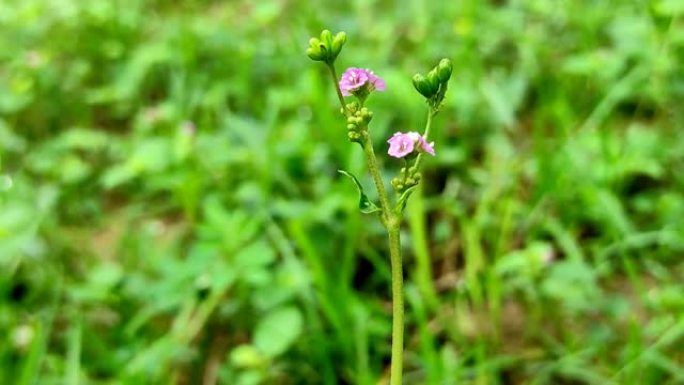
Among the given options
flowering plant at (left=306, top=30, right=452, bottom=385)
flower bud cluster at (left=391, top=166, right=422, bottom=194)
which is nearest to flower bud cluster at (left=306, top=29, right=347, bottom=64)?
flowering plant at (left=306, top=30, right=452, bottom=385)

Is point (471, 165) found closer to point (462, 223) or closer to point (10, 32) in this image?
point (462, 223)

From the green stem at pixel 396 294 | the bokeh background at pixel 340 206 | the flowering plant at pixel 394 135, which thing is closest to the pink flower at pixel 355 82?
the flowering plant at pixel 394 135

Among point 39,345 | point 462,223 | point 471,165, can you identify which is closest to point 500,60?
point 471,165

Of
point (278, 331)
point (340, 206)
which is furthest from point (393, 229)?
point (340, 206)

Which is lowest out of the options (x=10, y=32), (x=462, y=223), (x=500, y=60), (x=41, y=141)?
(x=462, y=223)

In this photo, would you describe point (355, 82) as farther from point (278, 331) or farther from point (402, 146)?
point (278, 331)

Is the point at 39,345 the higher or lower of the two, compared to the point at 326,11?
lower
